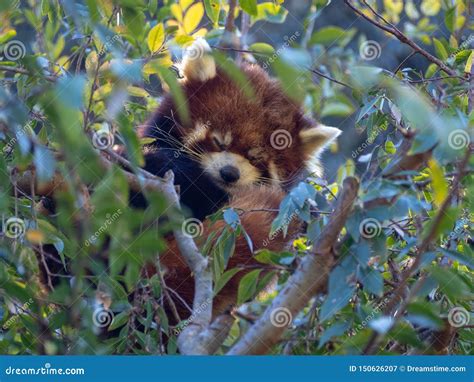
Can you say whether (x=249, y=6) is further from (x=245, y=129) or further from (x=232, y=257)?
(x=245, y=129)

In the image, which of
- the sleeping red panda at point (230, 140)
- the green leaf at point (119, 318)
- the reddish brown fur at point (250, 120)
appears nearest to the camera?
the green leaf at point (119, 318)

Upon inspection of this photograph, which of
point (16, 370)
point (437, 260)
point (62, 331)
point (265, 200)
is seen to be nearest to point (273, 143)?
point (265, 200)

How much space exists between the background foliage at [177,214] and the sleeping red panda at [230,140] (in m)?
0.31

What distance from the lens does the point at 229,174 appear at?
2.96 meters
